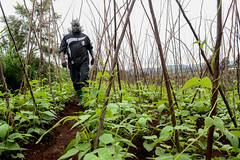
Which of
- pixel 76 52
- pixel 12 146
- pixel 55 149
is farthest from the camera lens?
pixel 76 52

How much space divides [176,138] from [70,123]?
4.03ft

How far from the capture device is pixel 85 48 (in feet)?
8.60

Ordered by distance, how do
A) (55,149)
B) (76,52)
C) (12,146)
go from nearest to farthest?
(12,146) → (55,149) → (76,52)

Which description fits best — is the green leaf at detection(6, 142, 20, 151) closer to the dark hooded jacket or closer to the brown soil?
the brown soil

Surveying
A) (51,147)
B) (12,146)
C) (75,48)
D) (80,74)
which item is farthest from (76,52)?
(12,146)

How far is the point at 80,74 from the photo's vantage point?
2594 millimetres

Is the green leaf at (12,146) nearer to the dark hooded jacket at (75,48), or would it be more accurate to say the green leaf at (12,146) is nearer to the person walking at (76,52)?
the person walking at (76,52)

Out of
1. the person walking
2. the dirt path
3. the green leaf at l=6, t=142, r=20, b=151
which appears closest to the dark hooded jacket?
the person walking

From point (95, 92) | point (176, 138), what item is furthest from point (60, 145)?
point (176, 138)

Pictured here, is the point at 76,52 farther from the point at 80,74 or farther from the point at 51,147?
the point at 51,147

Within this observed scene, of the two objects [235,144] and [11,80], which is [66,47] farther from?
[235,144]

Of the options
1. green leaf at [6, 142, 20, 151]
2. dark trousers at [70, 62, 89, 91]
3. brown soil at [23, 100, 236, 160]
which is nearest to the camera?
green leaf at [6, 142, 20, 151]

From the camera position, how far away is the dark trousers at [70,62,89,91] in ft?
8.13

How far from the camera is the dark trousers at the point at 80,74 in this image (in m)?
2.48
